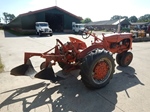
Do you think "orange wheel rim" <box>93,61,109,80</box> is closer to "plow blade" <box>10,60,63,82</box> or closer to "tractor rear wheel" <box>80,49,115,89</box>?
"tractor rear wheel" <box>80,49,115,89</box>

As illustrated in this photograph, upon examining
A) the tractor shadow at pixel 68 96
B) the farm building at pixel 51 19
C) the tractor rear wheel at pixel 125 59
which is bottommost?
the tractor shadow at pixel 68 96

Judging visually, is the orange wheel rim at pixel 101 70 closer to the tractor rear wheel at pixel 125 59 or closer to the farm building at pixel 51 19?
the tractor rear wheel at pixel 125 59

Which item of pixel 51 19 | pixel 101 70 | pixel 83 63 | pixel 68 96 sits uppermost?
pixel 51 19

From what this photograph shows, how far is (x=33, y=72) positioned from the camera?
11.4 feet

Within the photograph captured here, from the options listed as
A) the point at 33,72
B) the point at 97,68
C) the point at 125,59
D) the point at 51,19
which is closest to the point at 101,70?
the point at 97,68

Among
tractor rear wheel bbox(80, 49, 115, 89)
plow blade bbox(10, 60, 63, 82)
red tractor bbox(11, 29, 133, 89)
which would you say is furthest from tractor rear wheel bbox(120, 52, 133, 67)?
plow blade bbox(10, 60, 63, 82)

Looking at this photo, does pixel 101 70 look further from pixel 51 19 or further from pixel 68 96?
pixel 51 19

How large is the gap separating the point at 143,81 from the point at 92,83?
1.74 meters

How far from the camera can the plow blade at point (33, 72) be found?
10.5ft

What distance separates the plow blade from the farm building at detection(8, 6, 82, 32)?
1832cm

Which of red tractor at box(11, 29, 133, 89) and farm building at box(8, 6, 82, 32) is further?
farm building at box(8, 6, 82, 32)

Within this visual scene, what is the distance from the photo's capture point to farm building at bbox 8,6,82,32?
20475mm

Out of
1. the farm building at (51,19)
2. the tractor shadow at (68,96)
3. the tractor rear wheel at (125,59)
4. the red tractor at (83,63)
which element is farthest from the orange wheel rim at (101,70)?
the farm building at (51,19)

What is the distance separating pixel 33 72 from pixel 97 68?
161 cm
